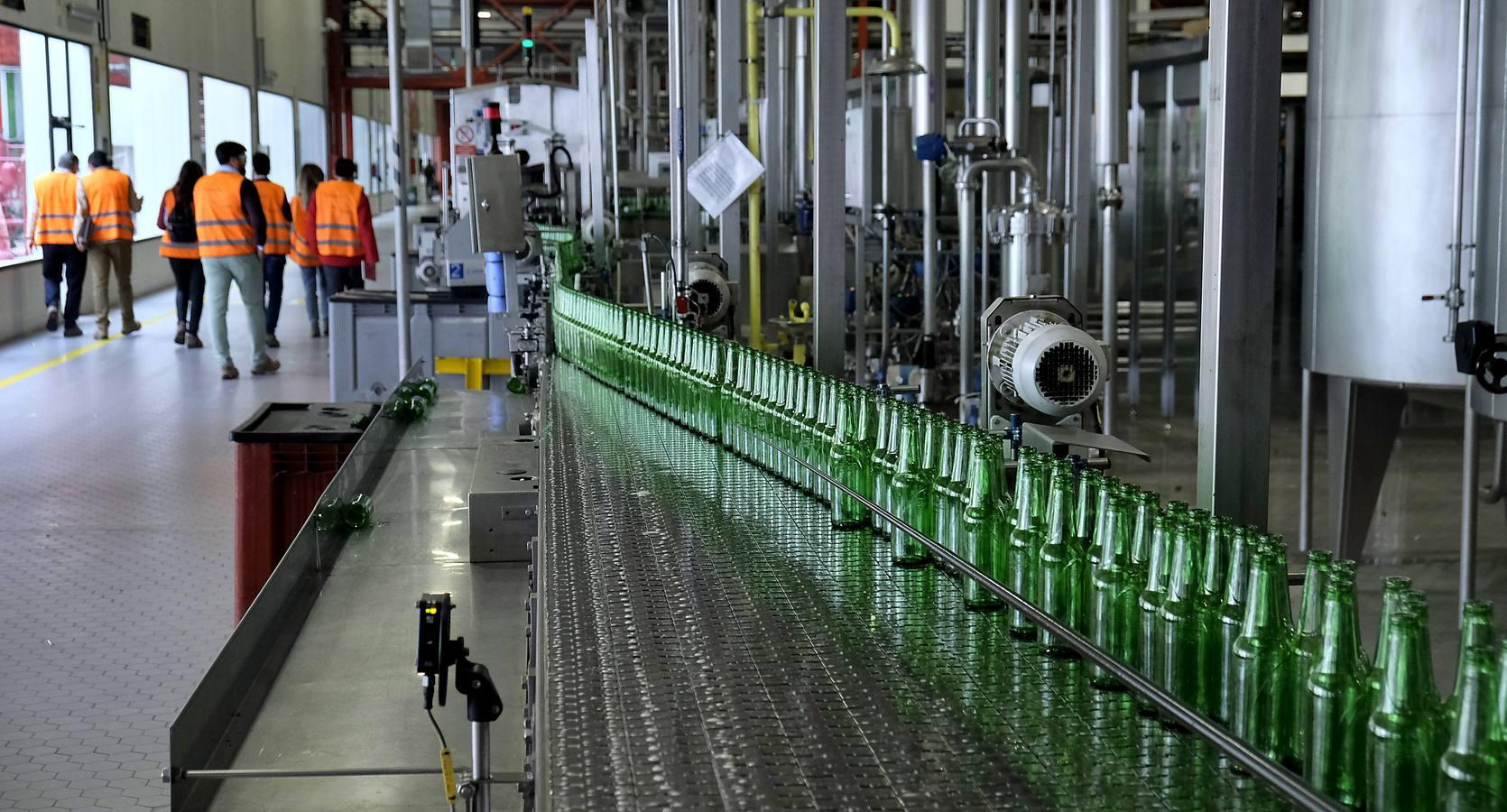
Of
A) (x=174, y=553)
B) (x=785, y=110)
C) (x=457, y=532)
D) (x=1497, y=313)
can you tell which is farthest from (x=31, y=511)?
(x=785, y=110)

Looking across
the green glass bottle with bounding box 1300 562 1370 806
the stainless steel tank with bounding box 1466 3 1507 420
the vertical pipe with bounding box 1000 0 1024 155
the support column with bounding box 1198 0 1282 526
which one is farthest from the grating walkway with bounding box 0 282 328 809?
the vertical pipe with bounding box 1000 0 1024 155

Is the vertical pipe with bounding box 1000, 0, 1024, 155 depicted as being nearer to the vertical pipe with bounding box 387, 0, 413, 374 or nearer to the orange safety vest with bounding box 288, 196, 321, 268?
the vertical pipe with bounding box 387, 0, 413, 374

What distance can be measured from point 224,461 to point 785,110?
20.2 ft

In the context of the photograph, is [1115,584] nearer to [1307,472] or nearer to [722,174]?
[722,174]

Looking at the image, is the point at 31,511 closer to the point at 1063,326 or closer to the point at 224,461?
the point at 224,461

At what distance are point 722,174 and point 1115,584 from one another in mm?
3257

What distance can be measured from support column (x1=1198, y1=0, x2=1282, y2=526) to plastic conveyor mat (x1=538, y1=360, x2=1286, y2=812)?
41 centimetres

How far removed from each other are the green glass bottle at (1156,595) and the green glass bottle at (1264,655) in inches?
5.0

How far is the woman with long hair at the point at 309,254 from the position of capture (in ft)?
38.7

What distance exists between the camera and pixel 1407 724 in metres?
1.13

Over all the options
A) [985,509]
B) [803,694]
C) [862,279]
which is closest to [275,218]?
[862,279]

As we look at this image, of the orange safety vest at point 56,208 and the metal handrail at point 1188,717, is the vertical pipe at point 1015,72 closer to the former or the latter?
the metal handrail at point 1188,717

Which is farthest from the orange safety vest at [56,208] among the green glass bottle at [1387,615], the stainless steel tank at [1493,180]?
the green glass bottle at [1387,615]

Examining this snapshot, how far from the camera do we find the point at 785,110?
11984 mm
